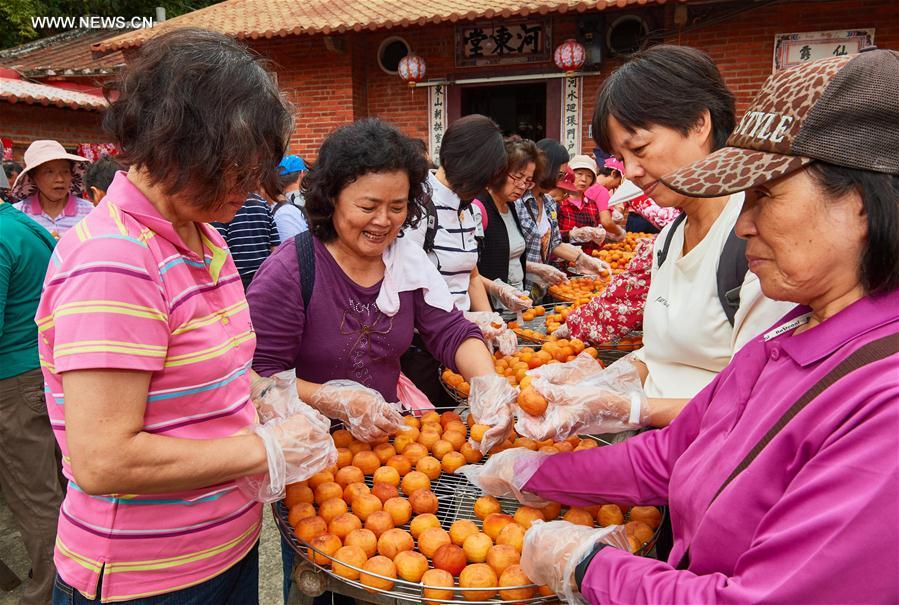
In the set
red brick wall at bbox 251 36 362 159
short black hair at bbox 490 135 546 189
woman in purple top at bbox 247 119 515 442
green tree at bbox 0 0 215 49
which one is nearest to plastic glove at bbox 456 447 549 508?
woman in purple top at bbox 247 119 515 442

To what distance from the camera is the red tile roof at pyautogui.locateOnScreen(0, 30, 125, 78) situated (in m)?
15.2

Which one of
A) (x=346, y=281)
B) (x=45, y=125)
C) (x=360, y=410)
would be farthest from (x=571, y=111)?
(x=45, y=125)

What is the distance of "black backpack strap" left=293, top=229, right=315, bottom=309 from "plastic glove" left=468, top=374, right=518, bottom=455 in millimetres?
735

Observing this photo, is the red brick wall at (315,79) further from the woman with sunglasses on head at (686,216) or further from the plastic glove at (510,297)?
the woman with sunglasses on head at (686,216)

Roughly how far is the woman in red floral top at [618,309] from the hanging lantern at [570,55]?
8.97 metres

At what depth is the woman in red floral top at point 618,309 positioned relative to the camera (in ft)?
9.69

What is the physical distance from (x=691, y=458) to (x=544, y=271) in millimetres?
3704

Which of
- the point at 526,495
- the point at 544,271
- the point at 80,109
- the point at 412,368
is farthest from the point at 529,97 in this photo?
the point at 526,495

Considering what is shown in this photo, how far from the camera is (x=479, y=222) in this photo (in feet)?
13.9

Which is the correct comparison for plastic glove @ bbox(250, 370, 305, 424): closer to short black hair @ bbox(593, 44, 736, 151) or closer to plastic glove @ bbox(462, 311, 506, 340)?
plastic glove @ bbox(462, 311, 506, 340)

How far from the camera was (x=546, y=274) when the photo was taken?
16.3ft

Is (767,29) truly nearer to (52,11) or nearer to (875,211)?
(875,211)

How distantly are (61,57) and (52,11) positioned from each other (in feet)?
12.9

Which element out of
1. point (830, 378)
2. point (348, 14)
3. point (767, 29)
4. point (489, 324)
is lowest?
point (489, 324)
